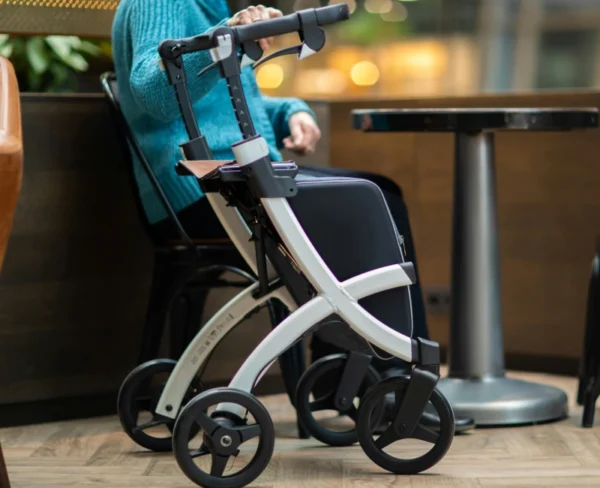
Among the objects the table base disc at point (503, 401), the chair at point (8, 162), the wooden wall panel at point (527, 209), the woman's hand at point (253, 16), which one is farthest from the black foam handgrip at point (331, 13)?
the wooden wall panel at point (527, 209)

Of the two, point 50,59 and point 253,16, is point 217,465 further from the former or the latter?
point 50,59

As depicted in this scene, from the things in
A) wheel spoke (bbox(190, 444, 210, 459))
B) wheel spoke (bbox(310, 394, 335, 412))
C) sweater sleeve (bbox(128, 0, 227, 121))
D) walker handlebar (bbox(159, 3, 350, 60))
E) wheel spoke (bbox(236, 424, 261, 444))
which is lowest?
wheel spoke (bbox(310, 394, 335, 412))

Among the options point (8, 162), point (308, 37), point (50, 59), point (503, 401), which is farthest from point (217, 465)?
point (50, 59)

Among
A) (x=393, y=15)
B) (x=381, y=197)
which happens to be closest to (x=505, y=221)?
(x=393, y=15)

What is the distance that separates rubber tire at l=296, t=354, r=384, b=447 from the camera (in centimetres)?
203

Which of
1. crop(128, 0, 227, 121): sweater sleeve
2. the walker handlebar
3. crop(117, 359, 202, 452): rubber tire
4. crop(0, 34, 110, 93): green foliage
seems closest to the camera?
the walker handlebar

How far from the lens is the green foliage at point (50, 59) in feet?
8.43

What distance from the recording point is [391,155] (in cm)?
314

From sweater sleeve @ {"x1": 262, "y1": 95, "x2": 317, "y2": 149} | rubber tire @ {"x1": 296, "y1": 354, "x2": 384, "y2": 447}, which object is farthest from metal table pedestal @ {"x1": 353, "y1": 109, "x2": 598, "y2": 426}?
rubber tire @ {"x1": 296, "y1": 354, "x2": 384, "y2": 447}

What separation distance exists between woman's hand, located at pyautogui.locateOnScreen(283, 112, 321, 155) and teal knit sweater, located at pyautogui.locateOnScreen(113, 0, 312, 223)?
1.3 inches

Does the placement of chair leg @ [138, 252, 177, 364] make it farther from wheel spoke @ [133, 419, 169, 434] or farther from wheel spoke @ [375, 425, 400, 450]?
wheel spoke @ [375, 425, 400, 450]

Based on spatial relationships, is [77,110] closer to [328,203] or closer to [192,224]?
[192,224]

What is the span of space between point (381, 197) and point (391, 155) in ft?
4.62

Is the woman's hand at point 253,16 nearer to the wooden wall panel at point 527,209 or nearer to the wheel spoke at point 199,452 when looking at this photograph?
the wheel spoke at point 199,452
